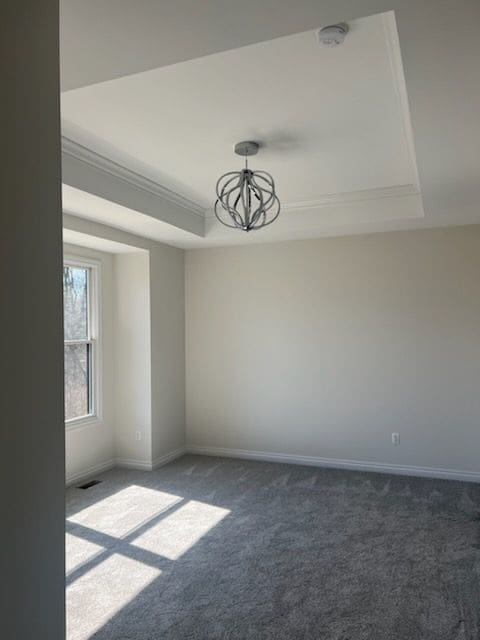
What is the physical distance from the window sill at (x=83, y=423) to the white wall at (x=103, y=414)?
0.01 metres

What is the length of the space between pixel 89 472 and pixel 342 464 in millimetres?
2672

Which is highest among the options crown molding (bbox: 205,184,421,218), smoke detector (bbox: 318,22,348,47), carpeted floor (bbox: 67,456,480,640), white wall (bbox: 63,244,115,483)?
crown molding (bbox: 205,184,421,218)

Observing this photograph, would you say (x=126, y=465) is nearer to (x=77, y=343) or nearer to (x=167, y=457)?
(x=167, y=457)

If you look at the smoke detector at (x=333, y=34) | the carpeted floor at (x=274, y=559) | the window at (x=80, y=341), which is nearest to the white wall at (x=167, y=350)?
the window at (x=80, y=341)

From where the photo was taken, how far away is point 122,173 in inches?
145

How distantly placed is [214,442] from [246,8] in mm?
4854

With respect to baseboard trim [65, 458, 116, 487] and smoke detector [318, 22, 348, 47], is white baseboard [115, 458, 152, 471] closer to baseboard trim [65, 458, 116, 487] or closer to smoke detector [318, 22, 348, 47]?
baseboard trim [65, 458, 116, 487]

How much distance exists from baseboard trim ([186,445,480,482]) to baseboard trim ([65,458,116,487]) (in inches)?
39.1

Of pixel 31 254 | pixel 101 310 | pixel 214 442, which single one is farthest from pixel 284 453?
pixel 31 254

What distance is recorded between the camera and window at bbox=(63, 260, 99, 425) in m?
4.79

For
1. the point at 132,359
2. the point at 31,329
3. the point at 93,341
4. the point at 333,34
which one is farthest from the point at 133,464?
the point at 333,34

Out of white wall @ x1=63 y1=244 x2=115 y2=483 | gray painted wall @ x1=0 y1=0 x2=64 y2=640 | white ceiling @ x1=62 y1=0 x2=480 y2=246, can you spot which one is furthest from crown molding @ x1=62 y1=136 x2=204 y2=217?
gray painted wall @ x1=0 y1=0 x2=64 y2=640

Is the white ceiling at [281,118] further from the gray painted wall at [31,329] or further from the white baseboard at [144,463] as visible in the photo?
the white baseboard at [144,463]

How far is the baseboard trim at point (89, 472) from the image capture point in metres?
4.65
